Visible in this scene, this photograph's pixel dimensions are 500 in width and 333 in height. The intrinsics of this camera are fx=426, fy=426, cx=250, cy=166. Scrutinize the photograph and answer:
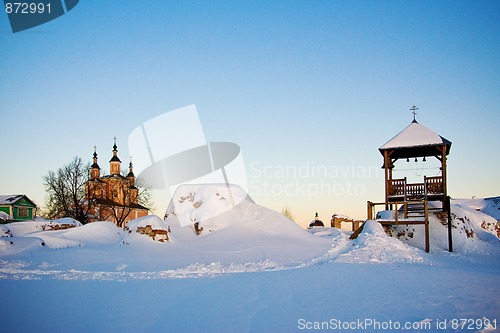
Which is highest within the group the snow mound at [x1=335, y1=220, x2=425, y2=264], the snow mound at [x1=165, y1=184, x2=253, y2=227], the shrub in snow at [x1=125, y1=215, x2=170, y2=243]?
the snow mound at [x1=165, y1=184, x2=253, y2=227]

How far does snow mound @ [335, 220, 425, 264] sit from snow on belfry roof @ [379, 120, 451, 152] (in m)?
5.07

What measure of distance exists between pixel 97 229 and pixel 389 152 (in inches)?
619

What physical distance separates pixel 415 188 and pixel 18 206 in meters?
45.2

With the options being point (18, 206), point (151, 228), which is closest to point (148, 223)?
point (151, 228)

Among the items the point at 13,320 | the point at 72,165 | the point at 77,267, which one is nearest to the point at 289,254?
the point at 77,267

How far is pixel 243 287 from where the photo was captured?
9.24 metres

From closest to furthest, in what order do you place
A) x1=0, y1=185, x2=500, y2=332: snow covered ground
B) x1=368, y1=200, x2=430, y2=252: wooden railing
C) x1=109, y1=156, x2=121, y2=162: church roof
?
1. x1=0, y1=185, x2=500, y2=332: snow covered ground
2. x1=368, y1=200, x2=430, y2=252: wooden railing
3. x1=109, y1=156, x2=121, y2=162: church roof

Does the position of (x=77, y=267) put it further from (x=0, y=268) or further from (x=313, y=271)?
(x=313, y=271)

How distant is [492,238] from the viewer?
22.2m

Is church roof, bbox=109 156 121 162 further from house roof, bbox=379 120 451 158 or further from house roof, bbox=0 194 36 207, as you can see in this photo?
house roof, bbox=379 120 451 158

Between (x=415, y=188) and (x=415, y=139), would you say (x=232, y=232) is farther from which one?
(x=415, y=139)

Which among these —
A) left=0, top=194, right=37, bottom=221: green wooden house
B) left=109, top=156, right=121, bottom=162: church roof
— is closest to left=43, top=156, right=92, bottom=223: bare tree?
left=0, top=194, right=37, bottom=221: green wooden house

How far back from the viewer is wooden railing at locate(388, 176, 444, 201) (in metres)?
21.0

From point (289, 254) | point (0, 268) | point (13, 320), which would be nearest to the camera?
point (13, 320)
